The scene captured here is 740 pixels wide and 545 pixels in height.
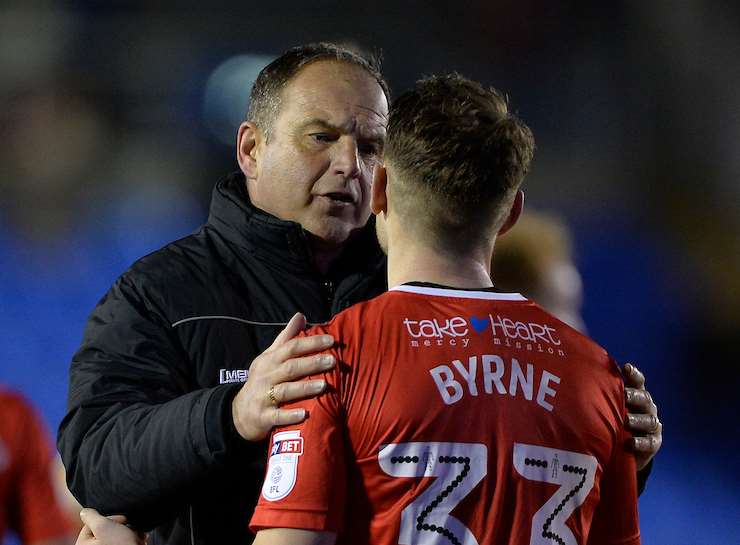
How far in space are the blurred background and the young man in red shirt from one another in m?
2.78

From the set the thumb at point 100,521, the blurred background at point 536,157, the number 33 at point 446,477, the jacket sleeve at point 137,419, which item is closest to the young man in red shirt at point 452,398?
the number 33 at point 446,477

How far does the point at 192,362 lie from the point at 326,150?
18.6 inches

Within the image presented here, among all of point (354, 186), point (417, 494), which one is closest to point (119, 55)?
point (354, 186)

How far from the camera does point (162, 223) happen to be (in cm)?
399

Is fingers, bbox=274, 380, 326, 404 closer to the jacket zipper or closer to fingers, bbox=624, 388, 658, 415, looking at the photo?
fingers, bbox=624, 388, 658, 415

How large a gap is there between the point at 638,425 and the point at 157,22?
3606mm

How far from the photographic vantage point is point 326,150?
5.73ft

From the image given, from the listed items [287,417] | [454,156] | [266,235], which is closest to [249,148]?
[266,235]

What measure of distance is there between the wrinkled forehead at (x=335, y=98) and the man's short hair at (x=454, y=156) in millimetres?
544

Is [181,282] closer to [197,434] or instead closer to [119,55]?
[197,434]

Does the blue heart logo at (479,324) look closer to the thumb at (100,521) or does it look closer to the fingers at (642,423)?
the fingers at (642,423)

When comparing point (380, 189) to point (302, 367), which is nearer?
point (302, 367)

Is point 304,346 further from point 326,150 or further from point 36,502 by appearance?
point 36,502

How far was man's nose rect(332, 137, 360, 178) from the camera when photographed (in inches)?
67.7
